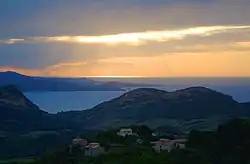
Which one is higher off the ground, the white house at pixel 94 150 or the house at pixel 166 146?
the house at pixel 166 146

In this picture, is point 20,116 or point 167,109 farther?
point 167,109

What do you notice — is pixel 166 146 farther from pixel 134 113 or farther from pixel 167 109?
pixel 134 113

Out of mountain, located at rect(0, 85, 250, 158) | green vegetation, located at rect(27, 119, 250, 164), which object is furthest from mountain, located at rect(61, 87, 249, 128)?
green vegetation, located at rect(27, 119, 250, 164)

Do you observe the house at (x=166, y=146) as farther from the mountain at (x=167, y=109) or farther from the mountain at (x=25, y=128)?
the mountain at (x=167, y=109)

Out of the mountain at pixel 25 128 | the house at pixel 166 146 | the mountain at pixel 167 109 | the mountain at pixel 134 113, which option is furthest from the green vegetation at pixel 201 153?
the mountain at pixel 167 109

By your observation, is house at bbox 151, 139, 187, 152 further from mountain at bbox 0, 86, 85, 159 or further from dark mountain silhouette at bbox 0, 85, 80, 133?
dark mountain silhouette at bbox 0, 85, 80, 133

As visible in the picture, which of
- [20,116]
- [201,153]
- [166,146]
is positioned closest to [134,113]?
[20,116]

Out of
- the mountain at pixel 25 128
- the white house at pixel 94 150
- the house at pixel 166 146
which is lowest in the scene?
the mountain at pixel 25 128
